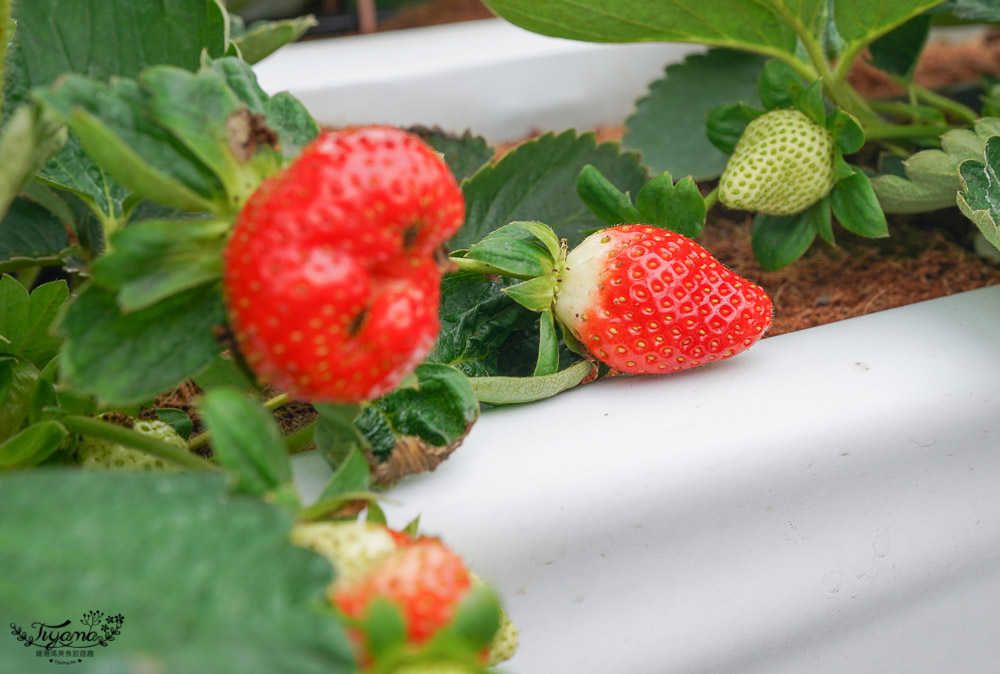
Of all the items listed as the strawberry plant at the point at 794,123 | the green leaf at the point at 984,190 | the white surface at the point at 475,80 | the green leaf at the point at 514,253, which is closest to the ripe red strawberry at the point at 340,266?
the green leaf at the point at 514,253

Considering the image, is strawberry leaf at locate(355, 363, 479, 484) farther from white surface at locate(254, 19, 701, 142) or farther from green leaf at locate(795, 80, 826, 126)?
white surface at locate(254, 19, 701, 142)

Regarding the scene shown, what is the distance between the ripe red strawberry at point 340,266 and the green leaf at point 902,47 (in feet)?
1.96

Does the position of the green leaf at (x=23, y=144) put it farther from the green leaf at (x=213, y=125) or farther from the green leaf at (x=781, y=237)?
the green leaf at (x=781, y=237)

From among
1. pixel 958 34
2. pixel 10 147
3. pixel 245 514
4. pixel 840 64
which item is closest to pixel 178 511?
pixel 245 514

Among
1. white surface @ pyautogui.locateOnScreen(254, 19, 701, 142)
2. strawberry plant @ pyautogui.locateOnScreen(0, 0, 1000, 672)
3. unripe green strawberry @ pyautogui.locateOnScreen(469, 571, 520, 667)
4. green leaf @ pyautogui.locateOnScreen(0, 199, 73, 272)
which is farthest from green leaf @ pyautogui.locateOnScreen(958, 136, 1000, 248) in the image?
green leaf @ pyautogui.locateOnScreen(0, 199, 73, 272)

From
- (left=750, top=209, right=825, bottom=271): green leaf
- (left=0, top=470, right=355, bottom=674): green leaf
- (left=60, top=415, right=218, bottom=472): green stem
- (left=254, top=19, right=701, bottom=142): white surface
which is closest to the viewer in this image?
(left=0, top=470, right=355, bottom=674): green leaf

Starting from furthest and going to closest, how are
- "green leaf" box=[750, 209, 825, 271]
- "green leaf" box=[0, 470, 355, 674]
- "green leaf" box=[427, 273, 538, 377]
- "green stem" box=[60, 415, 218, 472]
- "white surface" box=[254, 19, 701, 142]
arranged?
"white surface" box=[254, 19, 701, 142] → "green leaf" box=[750, 209, 825, 271] → "green leaf" box=[427, 273, 538, 377] → "green stem" box=[60, 415, 218, 472] → "green leaf" box=[0, 470, 355, 674]

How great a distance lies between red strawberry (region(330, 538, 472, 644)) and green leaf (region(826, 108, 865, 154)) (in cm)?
38

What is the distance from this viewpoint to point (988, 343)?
47 centimetres

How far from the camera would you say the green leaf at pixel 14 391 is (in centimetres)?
38

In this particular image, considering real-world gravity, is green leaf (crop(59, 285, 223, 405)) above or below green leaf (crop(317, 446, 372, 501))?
above

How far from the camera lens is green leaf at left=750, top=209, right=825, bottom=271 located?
550 mm

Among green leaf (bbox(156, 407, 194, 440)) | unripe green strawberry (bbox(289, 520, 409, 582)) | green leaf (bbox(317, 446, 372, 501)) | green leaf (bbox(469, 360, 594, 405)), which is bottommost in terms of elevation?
green leaf (bbox(156, 407, 194, 440))
